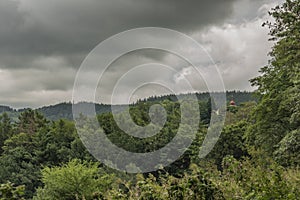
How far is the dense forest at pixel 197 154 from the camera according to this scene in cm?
517

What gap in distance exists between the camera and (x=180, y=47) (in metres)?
13.8

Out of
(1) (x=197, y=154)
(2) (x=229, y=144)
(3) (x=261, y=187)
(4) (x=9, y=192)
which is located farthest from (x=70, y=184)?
(4) (x=9, y=192)

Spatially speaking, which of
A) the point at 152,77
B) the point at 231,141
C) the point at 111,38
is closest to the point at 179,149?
the point at 231,141

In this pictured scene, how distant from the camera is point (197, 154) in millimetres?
31500

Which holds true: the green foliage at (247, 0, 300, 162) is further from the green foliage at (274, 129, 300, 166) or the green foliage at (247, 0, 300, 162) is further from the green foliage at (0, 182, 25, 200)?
the green foliage at (0, 182, 25, 200)

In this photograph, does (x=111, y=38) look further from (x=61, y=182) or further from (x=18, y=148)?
(x=18, y=148)

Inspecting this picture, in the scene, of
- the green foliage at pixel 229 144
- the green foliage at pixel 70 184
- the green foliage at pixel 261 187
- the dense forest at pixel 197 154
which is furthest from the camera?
the green foliage at pixel 229 144

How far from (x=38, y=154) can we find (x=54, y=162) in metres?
1.91

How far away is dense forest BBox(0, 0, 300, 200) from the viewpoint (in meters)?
5.17

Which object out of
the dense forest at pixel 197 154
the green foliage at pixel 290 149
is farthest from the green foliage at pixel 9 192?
the green foliage at pixel 290 149

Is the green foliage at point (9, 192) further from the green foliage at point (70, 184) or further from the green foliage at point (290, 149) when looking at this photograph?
the green foliage at point (70, 184)

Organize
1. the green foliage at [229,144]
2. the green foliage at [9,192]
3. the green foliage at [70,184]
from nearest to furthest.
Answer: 1. the green foliage at [9,192]
2. the green foliage at [70,184]
3. the green foliage at [229,144]

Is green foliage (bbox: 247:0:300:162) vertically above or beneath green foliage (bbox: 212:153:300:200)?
above

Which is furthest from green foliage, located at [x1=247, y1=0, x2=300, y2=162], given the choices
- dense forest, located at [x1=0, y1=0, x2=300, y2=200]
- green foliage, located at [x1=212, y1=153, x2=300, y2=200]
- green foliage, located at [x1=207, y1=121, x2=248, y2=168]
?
green foliage, located at [x1=207, y1=121, x2=248, y2=168]
